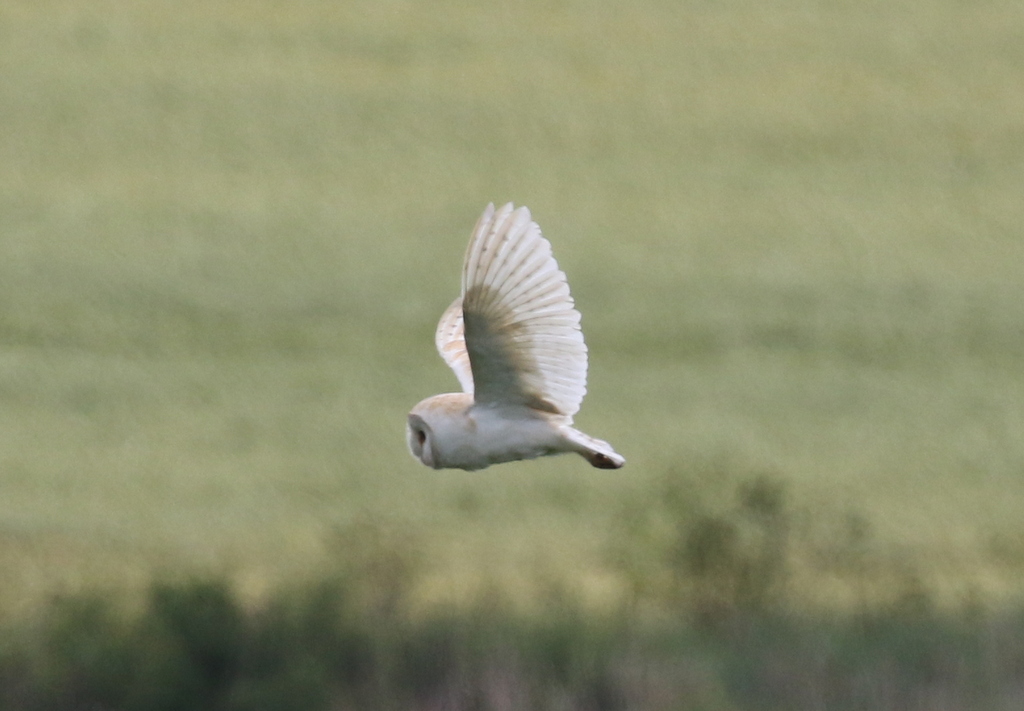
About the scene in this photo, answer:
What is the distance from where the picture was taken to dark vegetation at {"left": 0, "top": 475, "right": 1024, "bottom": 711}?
32.3 ft

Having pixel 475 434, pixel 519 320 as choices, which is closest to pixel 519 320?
pixel 519 320

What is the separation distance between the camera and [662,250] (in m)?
20.3

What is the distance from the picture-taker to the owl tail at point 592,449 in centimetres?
398

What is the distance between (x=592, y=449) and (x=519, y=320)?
12.8 inches

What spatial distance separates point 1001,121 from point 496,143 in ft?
19.4

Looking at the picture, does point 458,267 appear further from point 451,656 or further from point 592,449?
point 592,449

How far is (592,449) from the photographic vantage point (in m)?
4.01

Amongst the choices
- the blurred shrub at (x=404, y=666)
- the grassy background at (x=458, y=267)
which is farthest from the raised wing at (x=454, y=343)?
the grassy background at (x=458, y=267)

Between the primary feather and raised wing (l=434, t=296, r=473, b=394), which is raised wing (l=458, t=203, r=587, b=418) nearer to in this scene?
the primary feather

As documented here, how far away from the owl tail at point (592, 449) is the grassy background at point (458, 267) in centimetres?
814

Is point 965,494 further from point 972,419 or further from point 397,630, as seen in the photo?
point 397,630

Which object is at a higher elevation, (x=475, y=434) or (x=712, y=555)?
(x=475, y=434)

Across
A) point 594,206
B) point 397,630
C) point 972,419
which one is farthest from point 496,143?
point 397,630

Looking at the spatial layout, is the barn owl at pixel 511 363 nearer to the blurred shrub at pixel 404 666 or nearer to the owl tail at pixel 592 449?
the owl tail at pixel 592 449
